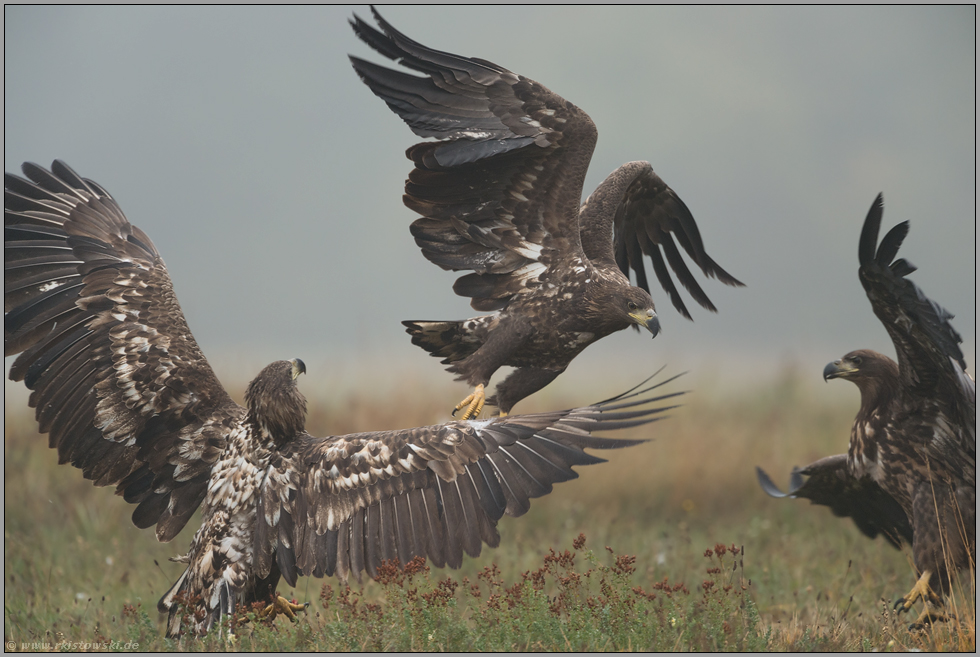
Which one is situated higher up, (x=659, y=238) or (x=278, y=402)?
(x=659, y=238)

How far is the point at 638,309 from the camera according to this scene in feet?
19.0

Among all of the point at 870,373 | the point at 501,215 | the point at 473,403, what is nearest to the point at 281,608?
the point at 473,403

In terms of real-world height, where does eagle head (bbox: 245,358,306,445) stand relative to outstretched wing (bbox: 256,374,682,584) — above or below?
above

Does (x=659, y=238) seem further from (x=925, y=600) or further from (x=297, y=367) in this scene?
(x=297, y=367)

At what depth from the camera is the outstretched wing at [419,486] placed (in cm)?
444

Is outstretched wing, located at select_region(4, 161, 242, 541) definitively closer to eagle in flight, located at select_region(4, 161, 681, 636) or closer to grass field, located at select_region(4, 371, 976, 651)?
eagle in flight, located at select_region(4, 161, 681, 636)

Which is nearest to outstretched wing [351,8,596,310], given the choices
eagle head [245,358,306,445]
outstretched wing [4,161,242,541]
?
eagle head [245,358,306,445]

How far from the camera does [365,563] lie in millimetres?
4652

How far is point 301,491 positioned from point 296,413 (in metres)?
0.44

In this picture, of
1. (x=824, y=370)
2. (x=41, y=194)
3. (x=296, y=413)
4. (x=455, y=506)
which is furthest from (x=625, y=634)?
(x=41, y=194)

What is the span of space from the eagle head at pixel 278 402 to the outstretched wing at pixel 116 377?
36 cm

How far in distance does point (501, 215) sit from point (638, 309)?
111cm

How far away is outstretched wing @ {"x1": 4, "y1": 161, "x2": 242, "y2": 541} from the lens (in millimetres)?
5379

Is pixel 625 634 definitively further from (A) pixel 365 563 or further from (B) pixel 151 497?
(B) pixel 151 497
